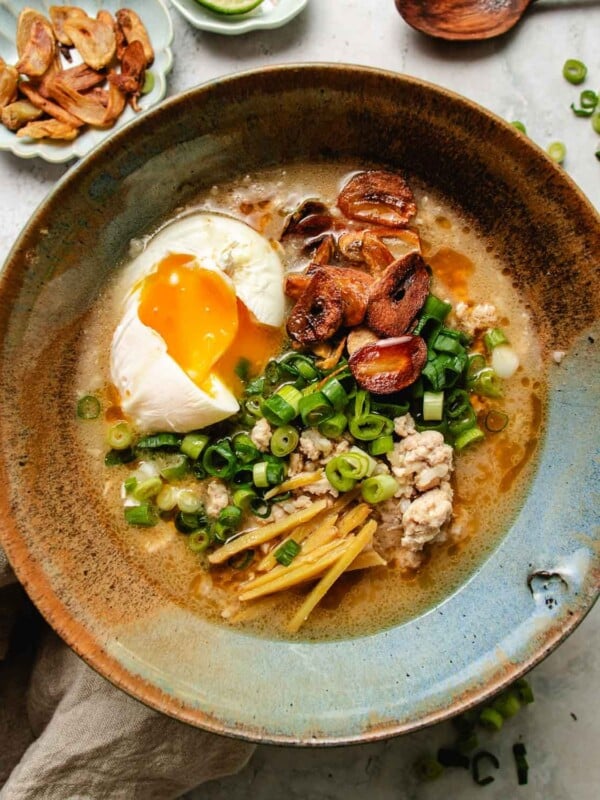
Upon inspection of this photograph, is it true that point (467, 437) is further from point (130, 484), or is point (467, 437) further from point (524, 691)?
point (130, 484)

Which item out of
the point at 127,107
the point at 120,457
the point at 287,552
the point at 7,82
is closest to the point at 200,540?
the point at 287,552

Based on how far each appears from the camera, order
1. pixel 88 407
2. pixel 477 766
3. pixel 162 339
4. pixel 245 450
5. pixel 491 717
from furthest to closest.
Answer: pixel 477 766, pixel 491 717, pixel 88 407, pixel 245 450, pixel 162 339

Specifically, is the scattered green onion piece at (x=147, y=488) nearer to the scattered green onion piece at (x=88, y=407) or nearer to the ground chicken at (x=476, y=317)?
the scattered green onion piece at (x=88, y=407)

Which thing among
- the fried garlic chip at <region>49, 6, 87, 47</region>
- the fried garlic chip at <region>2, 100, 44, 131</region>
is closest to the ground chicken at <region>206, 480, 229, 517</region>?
the fried garlic chip at <region>2, 100, 44, 131</region>

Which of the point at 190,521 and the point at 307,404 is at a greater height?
the point at 307,404

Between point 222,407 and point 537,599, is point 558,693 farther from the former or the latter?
point 222,407

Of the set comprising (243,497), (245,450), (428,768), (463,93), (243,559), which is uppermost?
(463,93)

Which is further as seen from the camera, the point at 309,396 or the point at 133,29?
the point at 133,29
